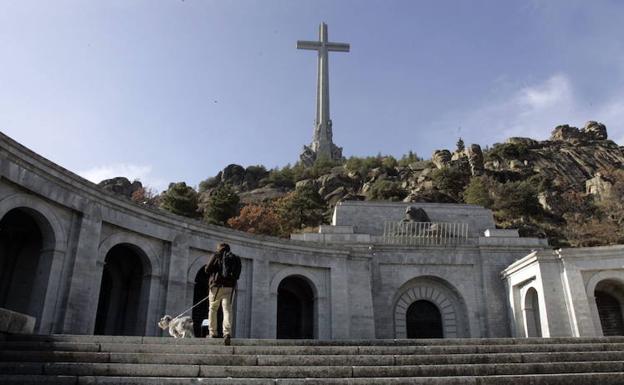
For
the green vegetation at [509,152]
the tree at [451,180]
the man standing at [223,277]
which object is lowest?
the man standing at [223,277]

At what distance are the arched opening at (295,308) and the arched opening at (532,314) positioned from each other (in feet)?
30.4

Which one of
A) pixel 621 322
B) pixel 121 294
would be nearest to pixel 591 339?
pixel 621 322

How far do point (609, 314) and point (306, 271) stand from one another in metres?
13.0

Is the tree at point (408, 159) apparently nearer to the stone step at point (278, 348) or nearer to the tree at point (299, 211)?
the tree at point (299, 211)

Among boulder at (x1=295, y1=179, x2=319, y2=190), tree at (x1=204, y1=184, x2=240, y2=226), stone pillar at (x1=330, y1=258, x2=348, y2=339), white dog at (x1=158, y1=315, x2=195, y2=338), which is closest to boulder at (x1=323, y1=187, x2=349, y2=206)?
boulder at (x1=295, y1=179, x2=319, y2=190)

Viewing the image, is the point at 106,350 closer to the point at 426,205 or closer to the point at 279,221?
the point at 426,205

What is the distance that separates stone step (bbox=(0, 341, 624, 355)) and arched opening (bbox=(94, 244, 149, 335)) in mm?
9374

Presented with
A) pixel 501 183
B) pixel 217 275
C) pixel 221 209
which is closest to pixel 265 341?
pixel 217 275

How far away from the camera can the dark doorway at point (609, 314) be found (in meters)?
22.0

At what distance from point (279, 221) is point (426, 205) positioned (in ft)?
65.3

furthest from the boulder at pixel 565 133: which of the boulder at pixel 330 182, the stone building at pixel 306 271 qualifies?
the stone building at pixel 306 271

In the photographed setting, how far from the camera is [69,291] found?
15562 millimetres

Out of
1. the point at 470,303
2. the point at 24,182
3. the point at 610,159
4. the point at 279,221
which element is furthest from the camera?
the point at 610,159

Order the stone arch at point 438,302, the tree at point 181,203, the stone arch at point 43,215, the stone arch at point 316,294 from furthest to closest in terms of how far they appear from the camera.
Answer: the tree at point 181,203
the stone arch at point 438,302
the stone arch at point 316,294
the stone arch at point 43,215
